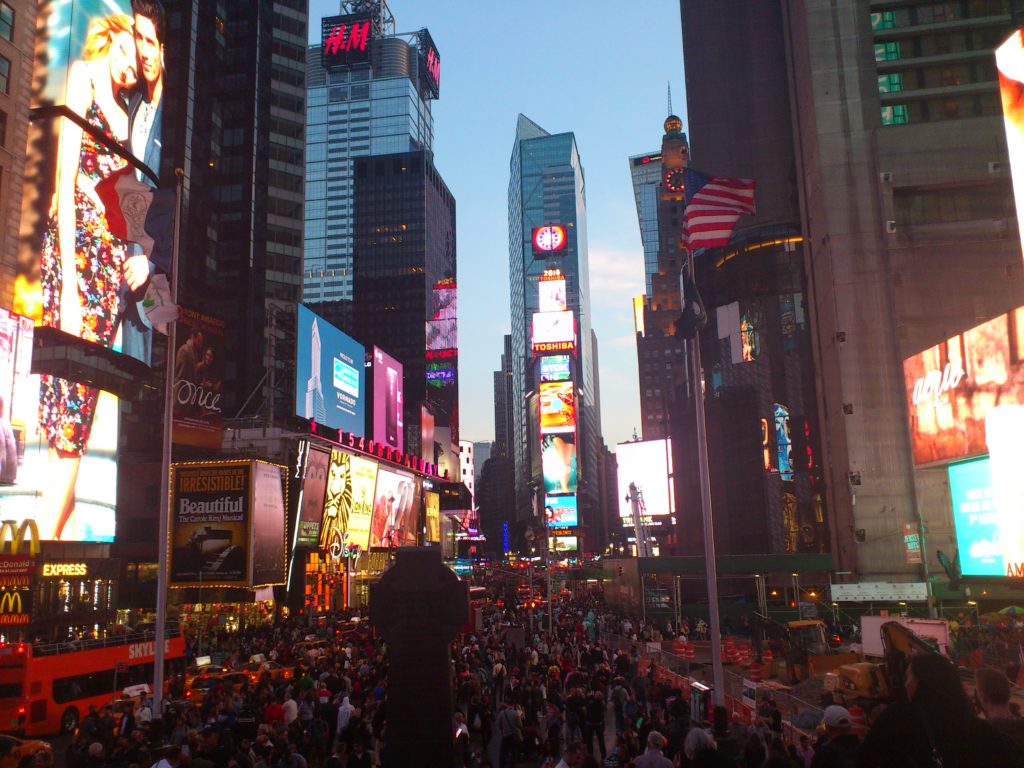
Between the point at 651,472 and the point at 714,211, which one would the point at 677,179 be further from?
the point at 651,472

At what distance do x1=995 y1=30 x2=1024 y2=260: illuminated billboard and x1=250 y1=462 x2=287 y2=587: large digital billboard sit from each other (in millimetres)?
36709

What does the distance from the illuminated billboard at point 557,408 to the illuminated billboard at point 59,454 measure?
359ft

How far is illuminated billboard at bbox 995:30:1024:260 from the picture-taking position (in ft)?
74.9

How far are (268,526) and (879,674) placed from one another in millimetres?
37242

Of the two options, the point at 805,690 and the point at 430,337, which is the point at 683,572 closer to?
the point at 805,690

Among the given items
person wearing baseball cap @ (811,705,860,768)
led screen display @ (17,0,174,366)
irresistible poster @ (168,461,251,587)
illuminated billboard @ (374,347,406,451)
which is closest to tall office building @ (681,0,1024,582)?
irresistible poster @ (168,461,251,587)

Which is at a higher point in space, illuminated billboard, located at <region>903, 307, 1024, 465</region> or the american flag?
the american flag

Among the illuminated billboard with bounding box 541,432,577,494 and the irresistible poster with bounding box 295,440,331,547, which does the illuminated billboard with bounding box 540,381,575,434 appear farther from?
the irresistible poster with bounding box 295,440,331,547

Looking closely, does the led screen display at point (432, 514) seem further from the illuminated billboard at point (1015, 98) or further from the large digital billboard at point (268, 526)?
the illuminated billboard at point (1015, 98)

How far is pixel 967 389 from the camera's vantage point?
31281 millimetres

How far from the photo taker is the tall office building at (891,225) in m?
51.6

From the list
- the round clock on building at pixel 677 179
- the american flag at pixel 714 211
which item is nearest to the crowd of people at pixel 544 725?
the american flag at pixel 714 211

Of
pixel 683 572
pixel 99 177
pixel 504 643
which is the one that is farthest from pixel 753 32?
pixel 504 643

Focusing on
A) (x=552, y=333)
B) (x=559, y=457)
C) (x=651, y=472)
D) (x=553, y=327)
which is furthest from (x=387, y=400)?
(x=553, y=327)
